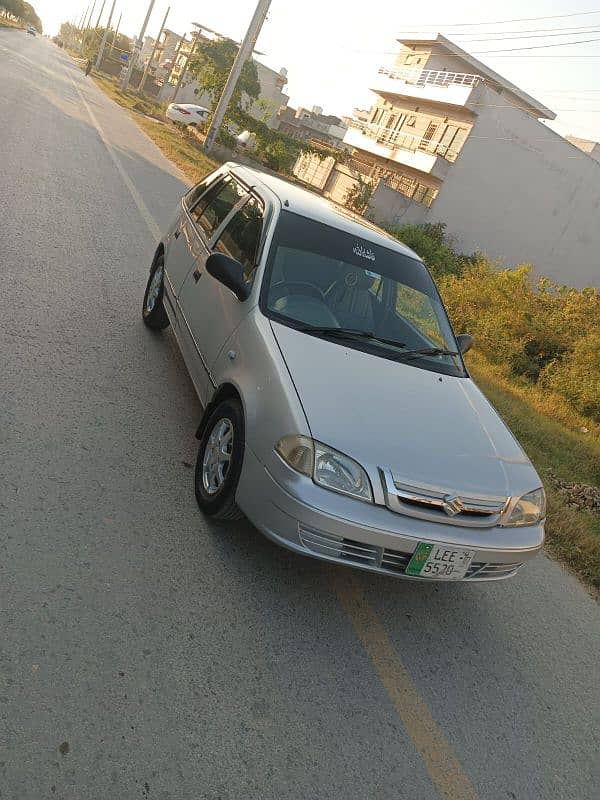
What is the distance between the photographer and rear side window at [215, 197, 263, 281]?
14.5ft

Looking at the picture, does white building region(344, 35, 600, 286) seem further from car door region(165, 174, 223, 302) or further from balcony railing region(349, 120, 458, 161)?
car door region(165, 174, 223, 302)

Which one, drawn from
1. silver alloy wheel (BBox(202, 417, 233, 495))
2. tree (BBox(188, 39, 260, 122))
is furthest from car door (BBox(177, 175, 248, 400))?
tree (BBox(188, 39, 260, 122))

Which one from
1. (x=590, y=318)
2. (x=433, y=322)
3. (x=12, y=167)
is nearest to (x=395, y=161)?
(x=590, y=318)

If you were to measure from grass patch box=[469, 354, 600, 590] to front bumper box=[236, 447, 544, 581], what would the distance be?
7.68 ft

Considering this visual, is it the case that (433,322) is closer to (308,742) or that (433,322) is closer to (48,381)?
(48,381)

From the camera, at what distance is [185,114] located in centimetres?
3719

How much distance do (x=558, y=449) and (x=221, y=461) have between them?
217 inches

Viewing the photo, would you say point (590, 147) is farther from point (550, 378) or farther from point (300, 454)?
point (300, 454)

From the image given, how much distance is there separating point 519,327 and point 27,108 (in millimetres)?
14096

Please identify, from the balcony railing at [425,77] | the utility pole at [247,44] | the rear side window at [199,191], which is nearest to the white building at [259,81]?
the balcony railing at [425,77]

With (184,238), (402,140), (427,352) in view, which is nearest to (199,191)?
(184,238)

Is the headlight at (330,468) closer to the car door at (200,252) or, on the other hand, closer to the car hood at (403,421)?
the car hood at (403,421)

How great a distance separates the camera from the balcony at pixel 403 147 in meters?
37.0

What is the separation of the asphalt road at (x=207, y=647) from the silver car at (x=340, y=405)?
0.40 meters
